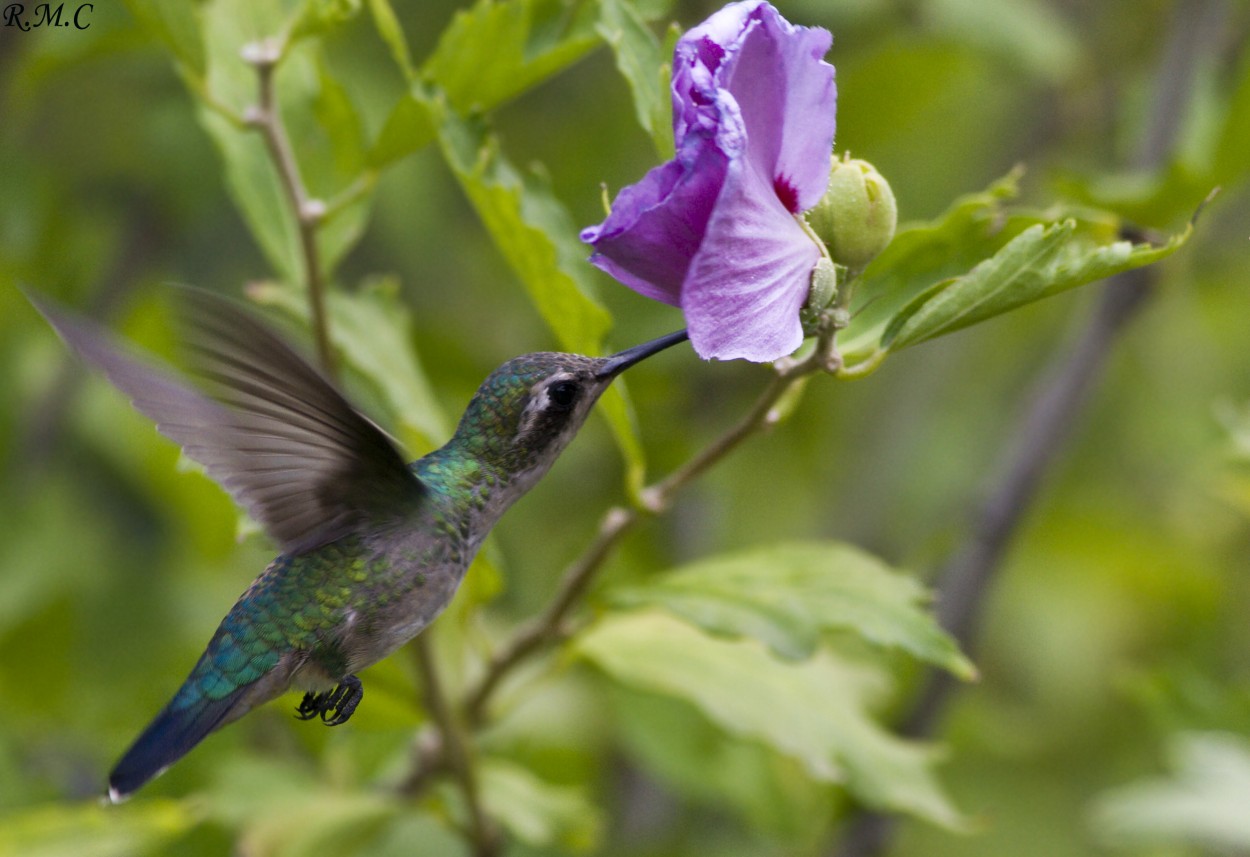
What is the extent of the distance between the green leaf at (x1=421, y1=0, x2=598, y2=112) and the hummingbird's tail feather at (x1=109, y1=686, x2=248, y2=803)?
2.06 ft

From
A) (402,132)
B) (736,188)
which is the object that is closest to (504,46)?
(402,132)

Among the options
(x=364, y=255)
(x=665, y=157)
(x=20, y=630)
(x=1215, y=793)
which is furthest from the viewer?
(x=364, y=255)

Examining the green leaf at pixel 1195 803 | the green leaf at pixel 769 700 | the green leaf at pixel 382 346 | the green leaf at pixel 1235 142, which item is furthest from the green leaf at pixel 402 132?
the green leaf at pixel 1195 803

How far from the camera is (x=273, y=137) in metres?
1.56

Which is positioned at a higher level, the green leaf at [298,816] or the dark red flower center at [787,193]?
the dark red flower center at [787,193]

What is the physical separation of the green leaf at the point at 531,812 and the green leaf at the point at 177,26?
0.97 metres

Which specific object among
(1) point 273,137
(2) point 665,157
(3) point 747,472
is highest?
(1) point 273,137

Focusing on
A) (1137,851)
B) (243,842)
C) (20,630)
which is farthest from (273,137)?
(1137,851)

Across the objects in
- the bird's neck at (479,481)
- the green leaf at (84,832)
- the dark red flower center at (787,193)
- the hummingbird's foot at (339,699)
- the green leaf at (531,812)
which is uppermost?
the dark red flower center at (787,193)

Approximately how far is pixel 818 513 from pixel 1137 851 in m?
1.05

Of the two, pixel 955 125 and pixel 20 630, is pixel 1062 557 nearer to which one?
pixel 955 125

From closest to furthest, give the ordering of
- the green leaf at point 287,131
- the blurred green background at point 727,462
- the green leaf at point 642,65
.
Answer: the green leaf at point 642,65, the green leaf at point 287,131, the blurred green background at point 727,462

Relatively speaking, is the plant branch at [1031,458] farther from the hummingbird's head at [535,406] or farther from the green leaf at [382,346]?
the hummingbird's head at [535,406]

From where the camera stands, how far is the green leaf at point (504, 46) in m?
1.44
